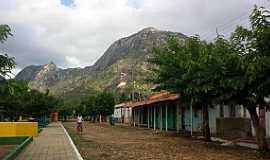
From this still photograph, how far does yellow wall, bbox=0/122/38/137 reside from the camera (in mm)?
30516

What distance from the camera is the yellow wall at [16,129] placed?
30.5 m

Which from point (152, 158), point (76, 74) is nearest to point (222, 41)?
point (152, 158)

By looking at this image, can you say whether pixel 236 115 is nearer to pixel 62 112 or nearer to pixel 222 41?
pixel 222 41

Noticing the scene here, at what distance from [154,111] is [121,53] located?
137 m

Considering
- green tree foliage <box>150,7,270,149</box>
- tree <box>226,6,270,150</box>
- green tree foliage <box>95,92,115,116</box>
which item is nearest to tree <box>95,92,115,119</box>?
green tree foliage <box>95,92,115,116</box>

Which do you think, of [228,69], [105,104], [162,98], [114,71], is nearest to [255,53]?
[228,69]

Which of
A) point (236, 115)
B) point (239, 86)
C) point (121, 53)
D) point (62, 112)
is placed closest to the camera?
point (239, 86)

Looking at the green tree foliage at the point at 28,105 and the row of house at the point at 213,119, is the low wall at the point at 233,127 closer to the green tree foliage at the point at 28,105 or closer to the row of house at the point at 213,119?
the row of house at the point at 213,119

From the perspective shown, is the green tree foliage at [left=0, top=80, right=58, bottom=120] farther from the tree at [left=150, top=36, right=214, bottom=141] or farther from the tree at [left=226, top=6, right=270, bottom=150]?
the tree at [left=226, top=6, right=270, bottom=150]

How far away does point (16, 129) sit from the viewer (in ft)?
104

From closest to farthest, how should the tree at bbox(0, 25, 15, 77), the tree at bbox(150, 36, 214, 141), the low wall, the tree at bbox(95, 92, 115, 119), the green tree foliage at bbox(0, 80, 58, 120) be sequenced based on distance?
1. the tree at bbox(0, 25, 15, 77)
2. the tree at bbox(150, 36, 214, 141)
3. the low wall
4. the green tree foliage at bbox(0, 80, 58, 120)
5. the tree at bbox(95, 92, 115, 119)

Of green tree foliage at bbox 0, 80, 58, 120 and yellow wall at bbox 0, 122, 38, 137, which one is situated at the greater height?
green tree foliage at bbox 0, 80, 58, 120

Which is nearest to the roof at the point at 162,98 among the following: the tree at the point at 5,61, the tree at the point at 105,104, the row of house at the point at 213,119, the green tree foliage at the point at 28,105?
the row of house at the point at 213,119

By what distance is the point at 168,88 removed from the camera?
27656 mm
